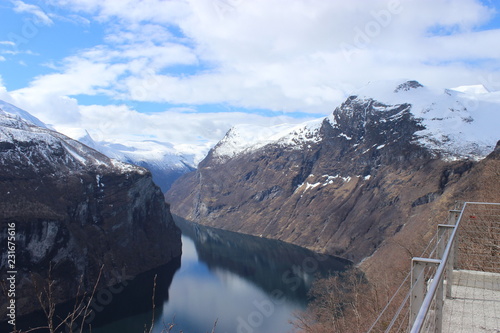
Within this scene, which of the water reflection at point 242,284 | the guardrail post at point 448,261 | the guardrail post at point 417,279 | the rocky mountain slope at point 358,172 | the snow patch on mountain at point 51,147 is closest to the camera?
the guardrail post at point 417,279

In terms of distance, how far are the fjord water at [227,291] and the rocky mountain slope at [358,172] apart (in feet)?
61.9

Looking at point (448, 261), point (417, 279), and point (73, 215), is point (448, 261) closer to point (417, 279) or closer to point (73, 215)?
point (417, 279)

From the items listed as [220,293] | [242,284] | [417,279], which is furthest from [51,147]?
[417,279]

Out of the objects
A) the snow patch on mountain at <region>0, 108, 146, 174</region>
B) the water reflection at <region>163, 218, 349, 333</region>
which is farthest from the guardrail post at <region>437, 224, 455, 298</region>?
the snow patch on mountain at <region>0, 108, 146, 174</region>

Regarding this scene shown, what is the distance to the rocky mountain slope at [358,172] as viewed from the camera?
4149 inches

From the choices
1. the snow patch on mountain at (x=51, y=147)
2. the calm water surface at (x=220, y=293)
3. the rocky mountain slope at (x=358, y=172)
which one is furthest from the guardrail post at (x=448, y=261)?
the rocky mountain slope at (x=358, y=172)

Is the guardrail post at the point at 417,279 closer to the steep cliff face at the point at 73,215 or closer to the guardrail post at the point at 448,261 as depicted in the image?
the guardrail post at the point at 448,261

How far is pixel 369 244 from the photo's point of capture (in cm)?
9894

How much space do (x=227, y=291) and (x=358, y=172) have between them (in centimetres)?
8421

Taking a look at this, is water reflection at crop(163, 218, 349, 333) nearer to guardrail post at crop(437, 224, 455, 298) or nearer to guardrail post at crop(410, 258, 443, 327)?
guardrail post at crop(437, 224, 455, 298)

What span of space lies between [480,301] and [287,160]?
169 meters

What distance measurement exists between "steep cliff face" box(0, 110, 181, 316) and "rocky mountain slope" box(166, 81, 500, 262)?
4884 centimetres

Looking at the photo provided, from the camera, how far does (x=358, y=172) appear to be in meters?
136

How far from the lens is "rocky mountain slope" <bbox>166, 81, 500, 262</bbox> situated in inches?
4149
